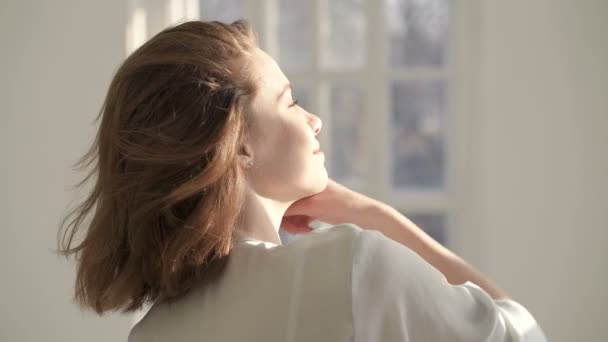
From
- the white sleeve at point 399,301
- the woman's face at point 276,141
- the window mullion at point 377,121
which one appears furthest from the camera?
the window mullion at point 377,121

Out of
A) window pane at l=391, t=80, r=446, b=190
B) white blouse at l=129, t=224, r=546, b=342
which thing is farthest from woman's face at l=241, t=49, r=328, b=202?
window pane at l=391, t=80, r=446, b=190

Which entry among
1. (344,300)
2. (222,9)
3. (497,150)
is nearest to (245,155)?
(344,300)

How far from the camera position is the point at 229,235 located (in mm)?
1116

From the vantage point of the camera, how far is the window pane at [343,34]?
105 inches

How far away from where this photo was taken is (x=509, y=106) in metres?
2.21

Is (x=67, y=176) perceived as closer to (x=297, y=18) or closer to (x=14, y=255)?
(x=14, y=255)

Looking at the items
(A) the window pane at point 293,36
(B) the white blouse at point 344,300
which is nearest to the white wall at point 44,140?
(A) the window pane at point 293,36

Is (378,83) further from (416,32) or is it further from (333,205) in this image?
(333,205)

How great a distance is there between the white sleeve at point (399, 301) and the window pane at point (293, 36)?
1708 millimetres

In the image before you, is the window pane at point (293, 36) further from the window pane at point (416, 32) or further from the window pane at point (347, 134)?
the window pane at point (416, 32)

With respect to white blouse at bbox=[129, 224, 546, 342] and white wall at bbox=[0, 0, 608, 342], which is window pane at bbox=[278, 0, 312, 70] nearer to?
white wall at bbox=[0, 0, 608, 342]

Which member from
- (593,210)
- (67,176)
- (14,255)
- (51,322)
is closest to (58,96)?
(67,176)

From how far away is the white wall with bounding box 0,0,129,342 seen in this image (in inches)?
91.1

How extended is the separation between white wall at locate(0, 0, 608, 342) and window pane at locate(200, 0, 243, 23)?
1.79 ft
